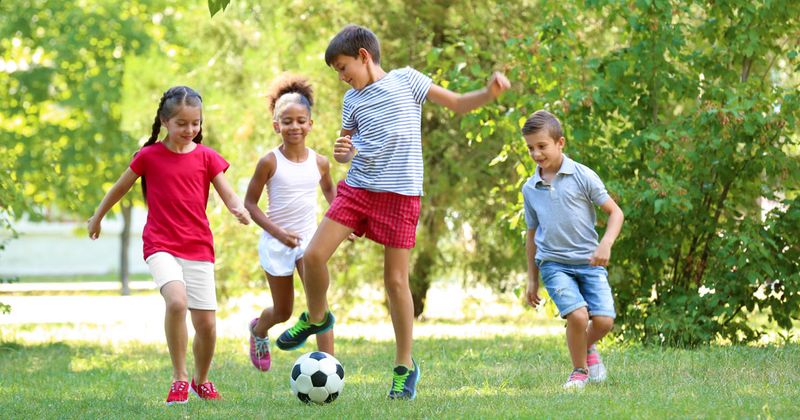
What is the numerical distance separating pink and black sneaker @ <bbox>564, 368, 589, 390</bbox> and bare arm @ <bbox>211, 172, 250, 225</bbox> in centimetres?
196

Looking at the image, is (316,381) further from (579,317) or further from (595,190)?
(595,190)

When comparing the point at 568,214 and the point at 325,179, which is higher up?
the point at 325,179

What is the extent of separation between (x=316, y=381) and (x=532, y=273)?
155 centimetres

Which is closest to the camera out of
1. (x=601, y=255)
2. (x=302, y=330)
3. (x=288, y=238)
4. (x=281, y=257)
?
(x=601, y=255)

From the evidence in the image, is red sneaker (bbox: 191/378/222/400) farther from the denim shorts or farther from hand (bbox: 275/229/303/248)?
the denim shorts

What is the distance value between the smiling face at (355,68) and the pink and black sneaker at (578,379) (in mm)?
1972

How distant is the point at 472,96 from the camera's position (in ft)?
18.3

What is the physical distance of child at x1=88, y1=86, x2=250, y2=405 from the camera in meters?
6.01

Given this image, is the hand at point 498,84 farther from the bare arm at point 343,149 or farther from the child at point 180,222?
the child at point 180,222

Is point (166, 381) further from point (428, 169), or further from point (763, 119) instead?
point (428, 169)

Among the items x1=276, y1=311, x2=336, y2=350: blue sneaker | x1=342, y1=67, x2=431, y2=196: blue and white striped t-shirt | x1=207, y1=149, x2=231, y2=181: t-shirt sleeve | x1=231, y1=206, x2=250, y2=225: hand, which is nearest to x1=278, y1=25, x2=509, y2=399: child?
x1=342, y1=67, x2=431, y2=196: blue and white striped t-shirt

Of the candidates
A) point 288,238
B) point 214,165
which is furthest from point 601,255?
point 214,165

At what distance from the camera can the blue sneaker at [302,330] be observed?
21.1 feet

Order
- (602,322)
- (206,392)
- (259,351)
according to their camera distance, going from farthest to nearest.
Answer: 1. (259,351)
2. (602,322)
3. (206,392)
